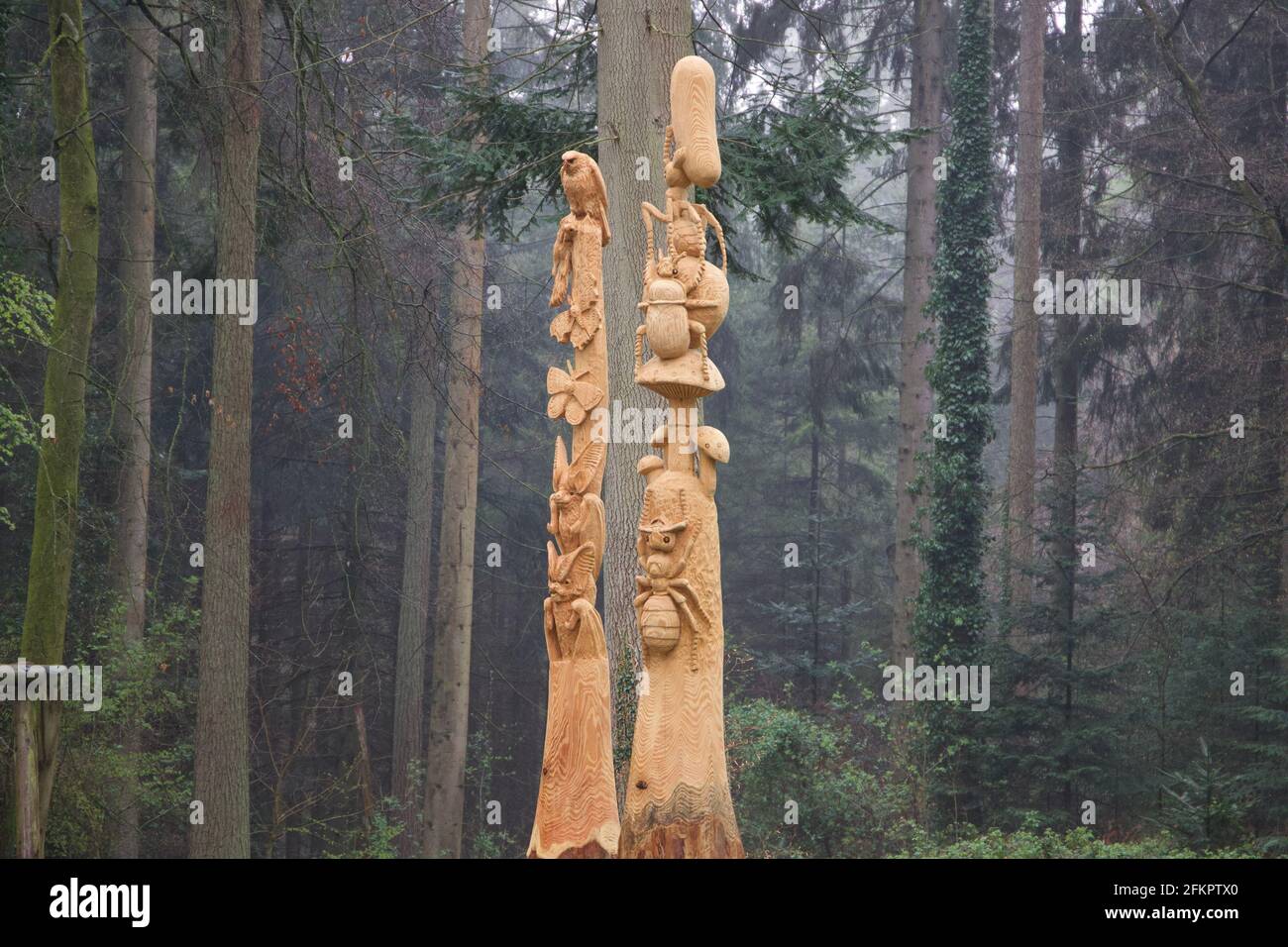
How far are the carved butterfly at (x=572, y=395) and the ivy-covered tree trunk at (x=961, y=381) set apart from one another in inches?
362

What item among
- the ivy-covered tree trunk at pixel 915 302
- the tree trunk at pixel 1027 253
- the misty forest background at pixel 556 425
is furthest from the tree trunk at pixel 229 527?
the tree trunk at pixel 1027 253

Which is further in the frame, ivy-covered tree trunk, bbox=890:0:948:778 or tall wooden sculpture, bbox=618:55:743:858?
ivy-covered tree trunk, bbox=890:0:948:778

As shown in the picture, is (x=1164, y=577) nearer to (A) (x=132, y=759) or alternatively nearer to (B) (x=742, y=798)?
(B) (x=742, y=798)

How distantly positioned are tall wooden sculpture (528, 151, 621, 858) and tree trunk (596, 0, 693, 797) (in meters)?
2.00

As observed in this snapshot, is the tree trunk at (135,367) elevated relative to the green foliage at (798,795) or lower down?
elevated

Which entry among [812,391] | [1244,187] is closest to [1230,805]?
[1244,187]

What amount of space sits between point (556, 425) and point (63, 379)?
15.5 metres

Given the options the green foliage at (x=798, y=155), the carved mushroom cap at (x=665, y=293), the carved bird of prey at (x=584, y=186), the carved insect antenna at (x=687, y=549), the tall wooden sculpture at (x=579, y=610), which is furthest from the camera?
the green foliage at (x=798, y=155)

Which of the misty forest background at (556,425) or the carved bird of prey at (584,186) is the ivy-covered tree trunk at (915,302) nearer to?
the misty forest background at (556,425)

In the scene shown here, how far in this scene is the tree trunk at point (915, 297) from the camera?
18.2m

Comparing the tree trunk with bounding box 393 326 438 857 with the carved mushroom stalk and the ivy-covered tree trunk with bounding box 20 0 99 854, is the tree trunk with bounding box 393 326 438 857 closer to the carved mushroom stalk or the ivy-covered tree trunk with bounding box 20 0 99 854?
the ivy-covered tree trunk with bounding box 20 0 99 854

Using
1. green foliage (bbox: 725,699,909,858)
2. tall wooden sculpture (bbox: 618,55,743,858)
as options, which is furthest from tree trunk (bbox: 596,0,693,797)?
green foliage (bbox: 725,699,909,858)

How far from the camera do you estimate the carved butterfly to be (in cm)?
772

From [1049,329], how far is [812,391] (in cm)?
417
